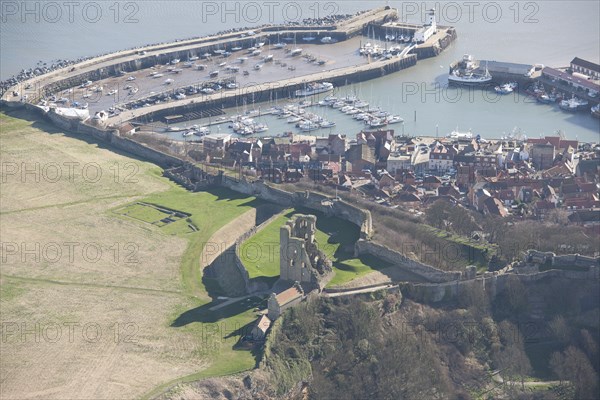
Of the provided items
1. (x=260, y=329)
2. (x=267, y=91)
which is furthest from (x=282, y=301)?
(x=267, y=91)

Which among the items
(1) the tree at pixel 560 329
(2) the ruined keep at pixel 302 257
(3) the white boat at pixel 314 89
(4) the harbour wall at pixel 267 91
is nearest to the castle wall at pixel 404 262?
(2) the ruined keep at pixel 302 257

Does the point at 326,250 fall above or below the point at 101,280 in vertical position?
above

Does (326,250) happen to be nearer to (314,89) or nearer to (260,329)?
(260,329)

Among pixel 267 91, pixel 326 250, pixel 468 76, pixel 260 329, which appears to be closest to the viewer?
pixel 260 329

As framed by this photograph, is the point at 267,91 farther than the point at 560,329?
Yes

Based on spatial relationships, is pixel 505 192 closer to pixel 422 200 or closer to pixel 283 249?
pixel 422 200

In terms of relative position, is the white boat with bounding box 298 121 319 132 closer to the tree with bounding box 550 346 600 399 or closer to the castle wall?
the castle wall

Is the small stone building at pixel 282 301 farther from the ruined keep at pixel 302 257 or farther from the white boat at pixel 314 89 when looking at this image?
the white boat at pixel 314 89
